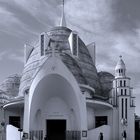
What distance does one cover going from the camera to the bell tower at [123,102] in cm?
4391

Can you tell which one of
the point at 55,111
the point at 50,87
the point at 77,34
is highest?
the point at 77,34

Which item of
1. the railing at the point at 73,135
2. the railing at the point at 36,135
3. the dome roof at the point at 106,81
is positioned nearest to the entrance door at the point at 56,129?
the railing at the point at 73,135

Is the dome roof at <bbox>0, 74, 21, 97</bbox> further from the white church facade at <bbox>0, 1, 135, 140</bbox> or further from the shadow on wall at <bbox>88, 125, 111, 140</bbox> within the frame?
the shadow on wall at <bbox>88, 125, 111, 140</bbox>

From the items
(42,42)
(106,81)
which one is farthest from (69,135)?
(106,81)

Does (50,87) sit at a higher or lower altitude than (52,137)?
higher

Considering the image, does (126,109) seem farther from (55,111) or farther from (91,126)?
(55,111)

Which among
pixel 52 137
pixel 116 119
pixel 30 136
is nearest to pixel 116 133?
pixel 116 119

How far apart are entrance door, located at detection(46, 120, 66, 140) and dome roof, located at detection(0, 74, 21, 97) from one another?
16.0 m

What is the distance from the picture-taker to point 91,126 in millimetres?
43688

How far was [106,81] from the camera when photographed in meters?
52.7

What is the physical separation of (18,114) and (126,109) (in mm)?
13724

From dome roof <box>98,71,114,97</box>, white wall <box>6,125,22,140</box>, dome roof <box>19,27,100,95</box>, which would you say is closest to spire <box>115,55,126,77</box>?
dome roof <box>19,27,100,95</box>

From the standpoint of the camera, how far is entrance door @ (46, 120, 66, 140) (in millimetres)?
39938

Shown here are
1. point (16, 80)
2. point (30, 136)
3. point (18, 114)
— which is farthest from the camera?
point (16, 80)
